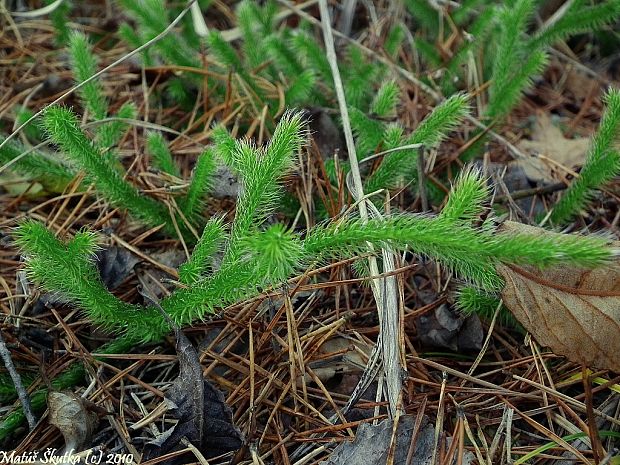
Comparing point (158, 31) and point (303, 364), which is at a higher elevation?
point (158, 31)

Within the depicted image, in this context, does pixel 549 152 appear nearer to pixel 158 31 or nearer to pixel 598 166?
pixel 598 166

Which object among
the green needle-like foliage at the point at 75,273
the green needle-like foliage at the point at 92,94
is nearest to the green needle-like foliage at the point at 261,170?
the green needle-like foliage at the point at 75,273

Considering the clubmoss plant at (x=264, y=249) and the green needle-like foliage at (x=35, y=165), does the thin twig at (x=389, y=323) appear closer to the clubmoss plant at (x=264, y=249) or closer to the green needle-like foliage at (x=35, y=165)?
the clubmoss plant at (x=264, y=249)

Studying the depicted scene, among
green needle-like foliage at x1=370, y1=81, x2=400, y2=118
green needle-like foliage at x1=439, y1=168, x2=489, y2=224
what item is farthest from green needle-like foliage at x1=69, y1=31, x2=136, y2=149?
green needle-like foliage at x1=439, y1=168, x2=489, y2=224

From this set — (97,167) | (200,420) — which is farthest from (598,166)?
(97,167)

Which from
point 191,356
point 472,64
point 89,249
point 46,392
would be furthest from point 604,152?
point 46,392
